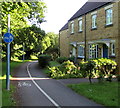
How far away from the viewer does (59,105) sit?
831cm

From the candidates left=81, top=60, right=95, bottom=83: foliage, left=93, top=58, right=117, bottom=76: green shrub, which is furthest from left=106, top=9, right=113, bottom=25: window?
left=81, top=60, right=95, bottom=83: foliage

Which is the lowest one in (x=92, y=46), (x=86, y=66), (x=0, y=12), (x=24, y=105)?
(x=24, y=105)

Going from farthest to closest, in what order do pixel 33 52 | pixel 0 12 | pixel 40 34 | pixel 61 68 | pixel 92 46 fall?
pixel 33 52, pixel 40 34, pixel 92 46, pixel 61 68, pixel 0 12

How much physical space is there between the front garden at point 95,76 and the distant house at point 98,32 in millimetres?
1710

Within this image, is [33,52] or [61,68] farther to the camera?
[33,52]

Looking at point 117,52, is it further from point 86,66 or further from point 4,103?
point 4,103

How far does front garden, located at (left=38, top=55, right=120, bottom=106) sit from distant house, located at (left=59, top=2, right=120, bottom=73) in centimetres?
171

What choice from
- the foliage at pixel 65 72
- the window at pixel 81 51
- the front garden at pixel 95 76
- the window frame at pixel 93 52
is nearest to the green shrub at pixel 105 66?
the front garden at pixel 95 76

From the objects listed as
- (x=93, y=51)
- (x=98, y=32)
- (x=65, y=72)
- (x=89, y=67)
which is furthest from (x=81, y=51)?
(x=89, y=67)

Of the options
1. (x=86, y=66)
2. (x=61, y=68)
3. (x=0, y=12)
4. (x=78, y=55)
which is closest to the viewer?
(x=0, y=12)

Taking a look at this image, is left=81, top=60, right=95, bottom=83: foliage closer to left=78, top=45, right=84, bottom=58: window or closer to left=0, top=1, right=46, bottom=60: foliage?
left=0, top=1, right=46, bottom=60: foliage

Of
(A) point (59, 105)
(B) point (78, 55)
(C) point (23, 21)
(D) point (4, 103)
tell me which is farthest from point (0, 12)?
(B) point (78, 55)

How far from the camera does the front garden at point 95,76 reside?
943cm

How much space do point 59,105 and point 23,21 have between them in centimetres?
1246
